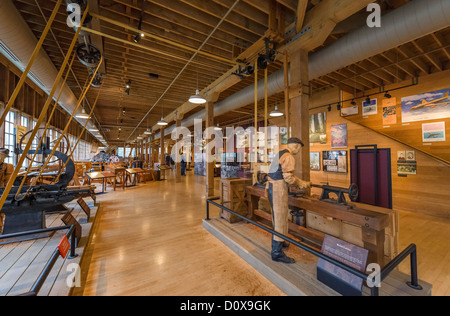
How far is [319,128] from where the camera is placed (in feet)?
25.0

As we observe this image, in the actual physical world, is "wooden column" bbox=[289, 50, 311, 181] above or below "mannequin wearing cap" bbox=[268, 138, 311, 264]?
above

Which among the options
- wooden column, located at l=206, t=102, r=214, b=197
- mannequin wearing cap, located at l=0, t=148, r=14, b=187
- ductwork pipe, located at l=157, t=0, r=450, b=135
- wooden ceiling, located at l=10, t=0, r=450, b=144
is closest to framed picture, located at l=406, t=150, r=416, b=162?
wooden ceiling, located at l=10, t=0, r=450, b=144

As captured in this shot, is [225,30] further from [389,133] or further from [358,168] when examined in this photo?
[389,133]

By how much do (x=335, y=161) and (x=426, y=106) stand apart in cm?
286

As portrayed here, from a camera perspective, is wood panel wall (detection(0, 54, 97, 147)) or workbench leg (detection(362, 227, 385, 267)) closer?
workbench leg (detection(362, 227, 385, 267))

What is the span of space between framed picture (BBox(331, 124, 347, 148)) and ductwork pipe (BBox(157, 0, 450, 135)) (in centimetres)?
340

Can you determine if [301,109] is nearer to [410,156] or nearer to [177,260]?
[177,260]

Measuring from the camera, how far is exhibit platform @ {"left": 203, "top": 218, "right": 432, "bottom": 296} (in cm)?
193

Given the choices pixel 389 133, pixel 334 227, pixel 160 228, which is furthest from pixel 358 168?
A: pixel 160 228

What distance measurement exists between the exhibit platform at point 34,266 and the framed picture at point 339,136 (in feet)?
26.0

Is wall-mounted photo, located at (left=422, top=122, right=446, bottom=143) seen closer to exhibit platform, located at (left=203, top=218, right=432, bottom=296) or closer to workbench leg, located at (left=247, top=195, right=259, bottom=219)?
exhibit platform, located at (left=203, top=218, right=432, bottom=296)

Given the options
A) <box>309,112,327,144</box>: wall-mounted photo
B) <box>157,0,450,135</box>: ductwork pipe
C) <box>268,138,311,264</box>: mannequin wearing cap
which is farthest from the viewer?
<box>309,112,327,144</box>: wall-mounted photo

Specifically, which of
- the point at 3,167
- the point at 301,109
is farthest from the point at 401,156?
the point at 3,167

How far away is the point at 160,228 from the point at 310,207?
117 inches
